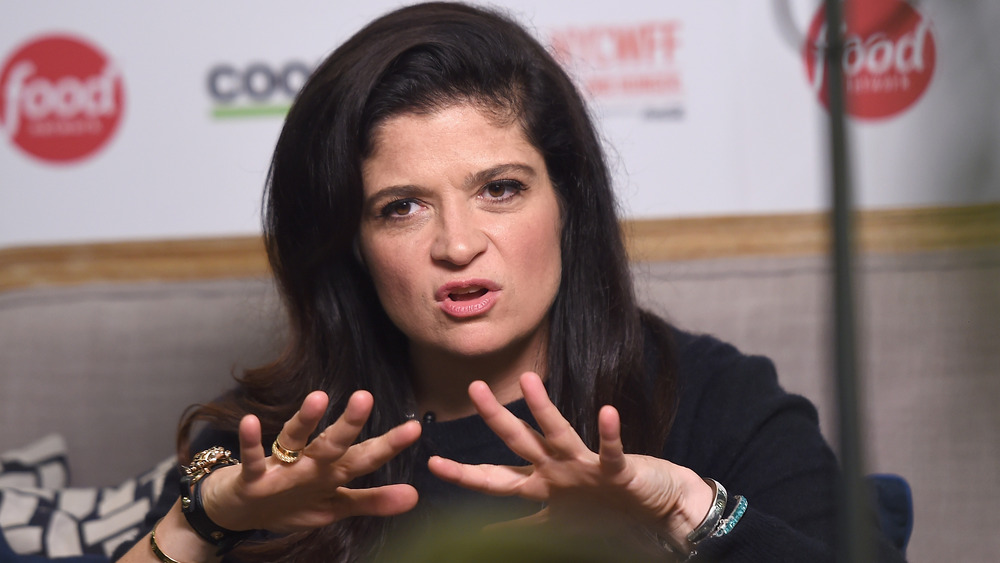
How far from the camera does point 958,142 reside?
0.40 meters

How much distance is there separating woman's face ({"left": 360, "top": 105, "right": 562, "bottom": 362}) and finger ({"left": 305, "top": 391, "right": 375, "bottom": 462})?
27 centimetres

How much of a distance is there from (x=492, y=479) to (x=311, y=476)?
16 centimetres

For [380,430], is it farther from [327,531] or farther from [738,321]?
[738,321]

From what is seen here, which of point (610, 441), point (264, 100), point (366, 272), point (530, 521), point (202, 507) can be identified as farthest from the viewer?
point (264, 100)

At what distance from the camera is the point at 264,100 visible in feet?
6.00

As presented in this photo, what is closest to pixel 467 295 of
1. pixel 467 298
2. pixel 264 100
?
pixel 467 298

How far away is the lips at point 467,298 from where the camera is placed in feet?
3.32

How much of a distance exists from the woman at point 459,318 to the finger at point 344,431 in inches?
3.8

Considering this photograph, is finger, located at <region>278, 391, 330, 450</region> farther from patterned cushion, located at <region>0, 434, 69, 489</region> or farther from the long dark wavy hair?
patterned cushion, located at <region>0, 434, 69, 489</region>

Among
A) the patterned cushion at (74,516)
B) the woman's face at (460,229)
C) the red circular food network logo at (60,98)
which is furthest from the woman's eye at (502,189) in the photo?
the red circular food network logo at (60,98)

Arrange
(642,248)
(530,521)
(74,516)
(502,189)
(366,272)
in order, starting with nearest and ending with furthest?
(530,521), (502,189), (366,272), (74,516), (642,248)

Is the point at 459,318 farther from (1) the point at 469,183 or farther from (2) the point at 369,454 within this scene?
(2) the point at 369,454

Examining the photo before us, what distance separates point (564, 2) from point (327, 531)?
107cm

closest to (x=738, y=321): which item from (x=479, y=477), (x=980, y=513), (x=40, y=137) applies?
(x=980, y=513)
